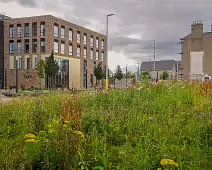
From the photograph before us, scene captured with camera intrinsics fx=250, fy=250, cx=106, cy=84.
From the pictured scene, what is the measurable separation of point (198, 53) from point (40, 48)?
2902 centimetres

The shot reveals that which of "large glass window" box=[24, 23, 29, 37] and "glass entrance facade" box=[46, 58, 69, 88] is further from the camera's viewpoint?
"large glass window" box=[24, 23, 29, 37]

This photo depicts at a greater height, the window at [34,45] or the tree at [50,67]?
the window at [34,45]

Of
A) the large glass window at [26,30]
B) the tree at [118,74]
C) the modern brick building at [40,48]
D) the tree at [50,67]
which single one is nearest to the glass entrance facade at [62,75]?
the modern brick building at [40,48]

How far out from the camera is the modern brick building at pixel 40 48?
4225cm

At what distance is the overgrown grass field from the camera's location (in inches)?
125

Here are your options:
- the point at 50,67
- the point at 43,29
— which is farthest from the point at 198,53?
the point at 43,29

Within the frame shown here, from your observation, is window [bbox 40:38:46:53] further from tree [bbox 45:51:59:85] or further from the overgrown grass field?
the overgrown grass field

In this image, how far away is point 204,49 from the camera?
4703cm

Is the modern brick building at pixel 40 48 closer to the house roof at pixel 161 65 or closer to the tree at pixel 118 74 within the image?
the tree at pixel 118 74

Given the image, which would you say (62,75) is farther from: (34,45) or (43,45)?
(34,45)

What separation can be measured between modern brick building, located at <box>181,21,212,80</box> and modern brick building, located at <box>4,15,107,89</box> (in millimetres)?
19996

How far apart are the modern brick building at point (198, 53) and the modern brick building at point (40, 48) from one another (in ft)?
65.6

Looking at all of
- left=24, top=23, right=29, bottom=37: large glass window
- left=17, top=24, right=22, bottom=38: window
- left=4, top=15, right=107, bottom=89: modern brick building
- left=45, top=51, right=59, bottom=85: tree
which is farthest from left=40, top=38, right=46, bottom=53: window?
left=45, top=51, right=59, bottom=85: tree

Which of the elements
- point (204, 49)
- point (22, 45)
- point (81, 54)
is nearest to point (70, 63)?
point (81, 54)
